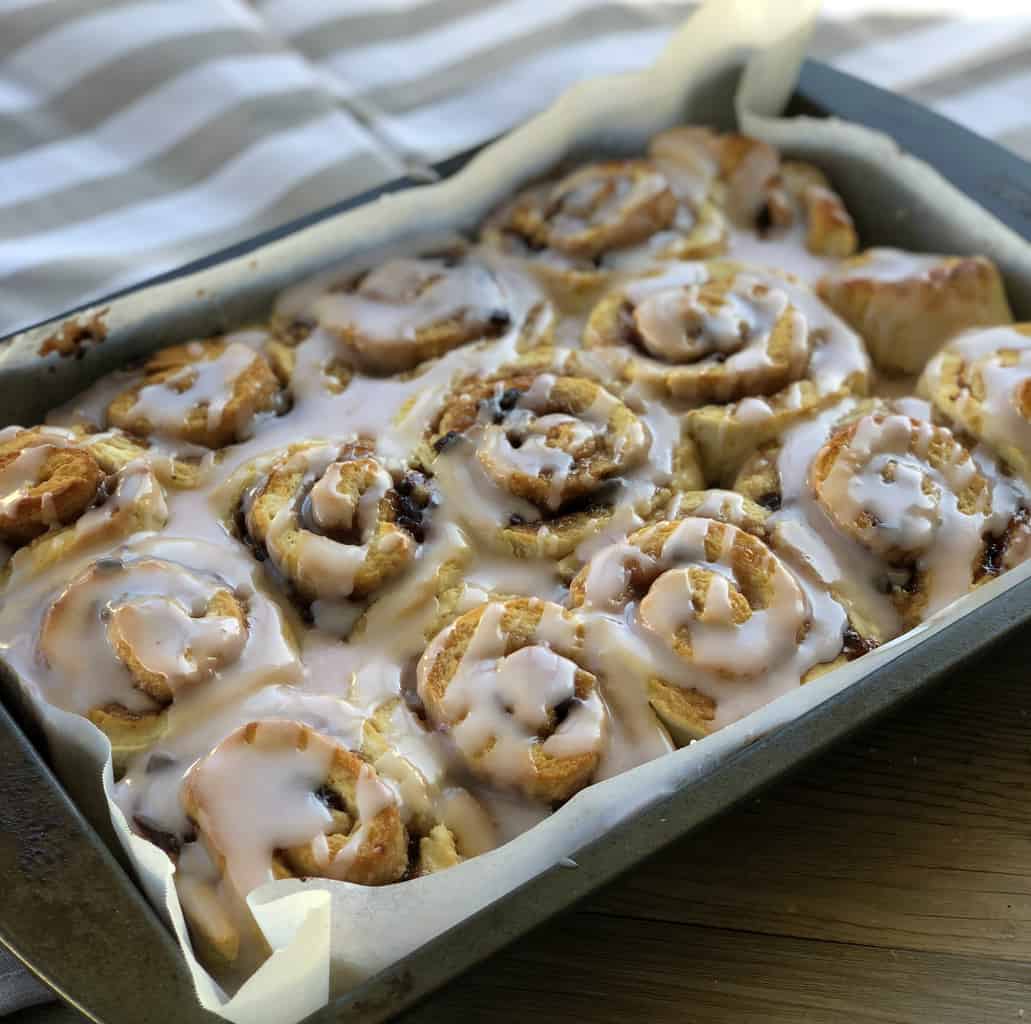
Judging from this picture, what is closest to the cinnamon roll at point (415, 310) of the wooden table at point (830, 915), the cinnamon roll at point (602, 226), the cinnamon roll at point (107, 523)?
the cinnamon roll at point (602, 226)

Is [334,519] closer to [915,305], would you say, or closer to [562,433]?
[562,433]

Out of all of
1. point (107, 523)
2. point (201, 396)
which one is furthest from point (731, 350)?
point (107, 523)

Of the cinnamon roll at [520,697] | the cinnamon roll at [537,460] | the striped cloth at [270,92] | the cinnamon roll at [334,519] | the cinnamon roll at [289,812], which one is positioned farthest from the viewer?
the striped cloth at [270,92]

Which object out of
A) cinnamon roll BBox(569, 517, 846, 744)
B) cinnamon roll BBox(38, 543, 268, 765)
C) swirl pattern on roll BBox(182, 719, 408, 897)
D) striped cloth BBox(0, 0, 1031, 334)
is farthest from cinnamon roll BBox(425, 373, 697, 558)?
striped cloth BBox(0, 0, 1031, 334)

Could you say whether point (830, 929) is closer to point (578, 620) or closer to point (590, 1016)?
point (590, 1016)

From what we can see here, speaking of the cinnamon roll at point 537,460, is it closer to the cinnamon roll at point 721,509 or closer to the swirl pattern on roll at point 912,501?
the cinnamon roll at point 721,509
